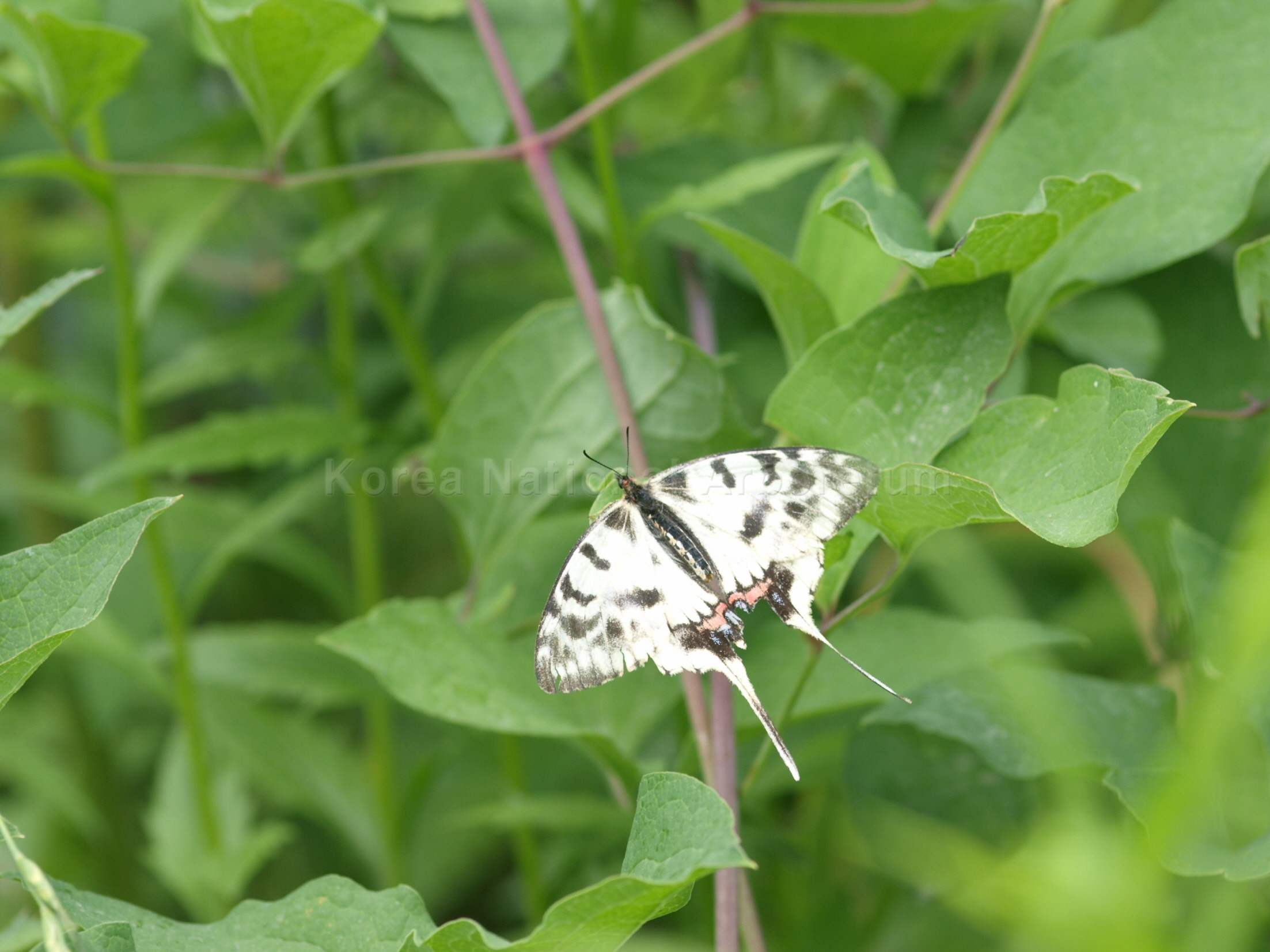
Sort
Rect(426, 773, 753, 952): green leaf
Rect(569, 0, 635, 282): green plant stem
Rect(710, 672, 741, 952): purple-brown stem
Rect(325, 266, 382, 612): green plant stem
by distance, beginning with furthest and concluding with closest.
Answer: Rect(325, 266, 382, 612): green plant stem → Rect(569, 0, 635, 282): green plant stem → Rect(710, 672, 741, 952): purple-brown stem → Rect(426, 773, 753, 952): green leaf

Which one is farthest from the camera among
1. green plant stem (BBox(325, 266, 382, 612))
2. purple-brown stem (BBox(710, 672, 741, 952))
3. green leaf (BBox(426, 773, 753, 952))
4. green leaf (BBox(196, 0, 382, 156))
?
green plant stem (BBox(325, 266, 382, 612))

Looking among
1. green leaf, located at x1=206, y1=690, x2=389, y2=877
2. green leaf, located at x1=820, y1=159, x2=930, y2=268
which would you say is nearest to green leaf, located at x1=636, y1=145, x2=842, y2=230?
green leaf, located at x1=820, y1=159, x2=930, y2=268

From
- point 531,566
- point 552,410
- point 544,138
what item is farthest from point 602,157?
point 531,566

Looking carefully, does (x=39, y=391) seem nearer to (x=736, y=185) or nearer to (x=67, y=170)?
(x=67, y=170)

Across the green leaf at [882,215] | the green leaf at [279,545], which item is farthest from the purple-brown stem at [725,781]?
the green leaf at [279,545]

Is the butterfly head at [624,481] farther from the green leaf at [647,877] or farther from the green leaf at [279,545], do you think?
the green leaf at [279,545]

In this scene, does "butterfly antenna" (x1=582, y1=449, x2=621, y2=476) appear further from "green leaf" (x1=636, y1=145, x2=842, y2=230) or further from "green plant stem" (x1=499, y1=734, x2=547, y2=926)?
"green plant stem" (x1=499, y1=734, x2=547, y2=926)

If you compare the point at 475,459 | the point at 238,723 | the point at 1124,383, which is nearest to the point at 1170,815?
the point at 1124,383
